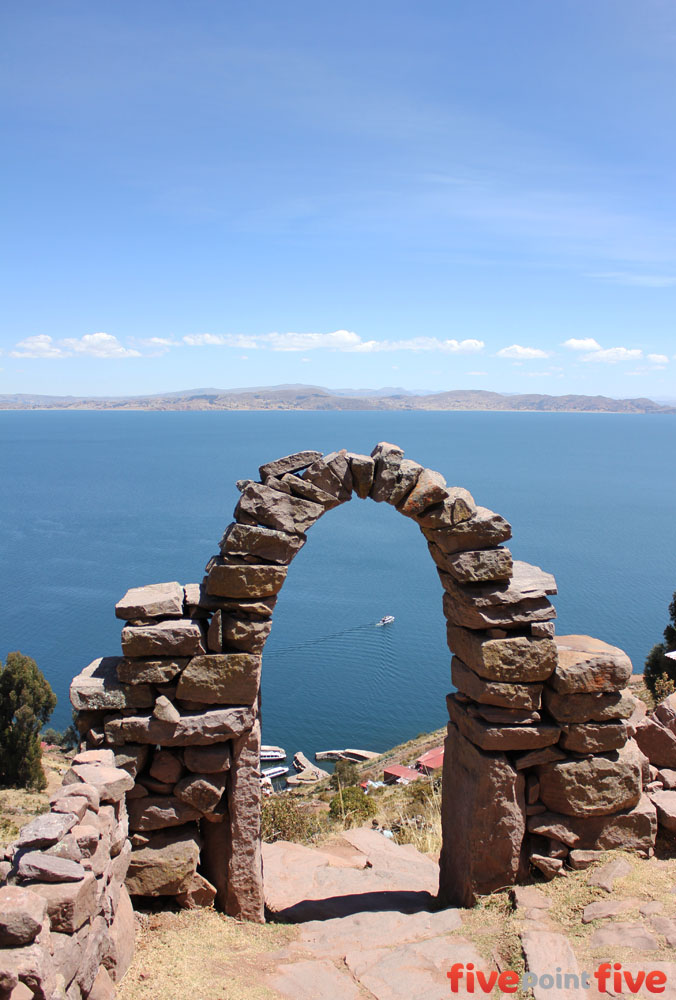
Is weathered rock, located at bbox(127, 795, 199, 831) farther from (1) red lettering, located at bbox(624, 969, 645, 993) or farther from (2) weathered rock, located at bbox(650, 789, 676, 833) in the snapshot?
(2) weathered rock, located at bbox(650, 789, 676, 833)

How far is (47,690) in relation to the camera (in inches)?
1323

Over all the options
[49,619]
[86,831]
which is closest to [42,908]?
[86,831]

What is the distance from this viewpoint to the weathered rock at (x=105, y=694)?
7453 millimetres

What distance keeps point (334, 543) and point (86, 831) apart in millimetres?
71267

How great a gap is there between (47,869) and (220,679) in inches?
111

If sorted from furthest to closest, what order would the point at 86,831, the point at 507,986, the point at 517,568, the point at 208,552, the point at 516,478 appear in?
the point at 516,478 < the point at 208,552 < the point at 517,568 < the point at 507,986 < the point at 86,831

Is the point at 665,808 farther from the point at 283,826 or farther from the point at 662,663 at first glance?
the point at 662,663

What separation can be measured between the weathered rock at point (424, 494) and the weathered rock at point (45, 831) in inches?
173

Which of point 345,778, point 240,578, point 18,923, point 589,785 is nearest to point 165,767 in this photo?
point 240,578

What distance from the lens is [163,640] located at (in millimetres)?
7543

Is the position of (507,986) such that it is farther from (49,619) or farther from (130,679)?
(49,619)

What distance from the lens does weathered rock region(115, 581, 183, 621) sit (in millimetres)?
7598

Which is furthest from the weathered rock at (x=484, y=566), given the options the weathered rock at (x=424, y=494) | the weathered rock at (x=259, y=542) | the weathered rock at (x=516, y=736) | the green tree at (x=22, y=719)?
the green tree at (x=22, y=719)

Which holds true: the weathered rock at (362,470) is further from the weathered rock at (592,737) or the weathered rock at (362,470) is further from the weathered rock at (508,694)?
the weathered rock at (592,737)
